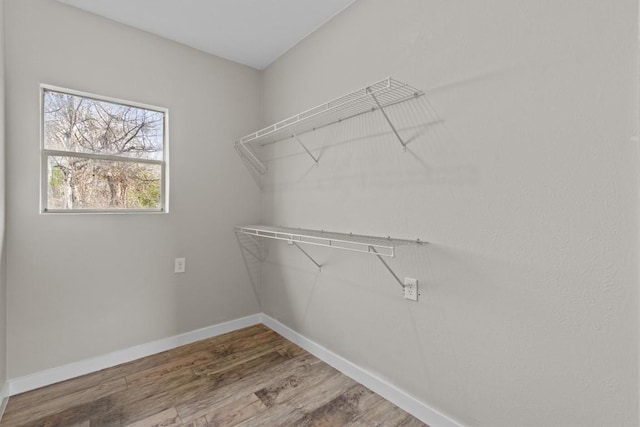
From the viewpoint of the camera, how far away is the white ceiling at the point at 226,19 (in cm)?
185

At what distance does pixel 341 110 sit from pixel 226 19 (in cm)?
98

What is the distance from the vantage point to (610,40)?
0.96m

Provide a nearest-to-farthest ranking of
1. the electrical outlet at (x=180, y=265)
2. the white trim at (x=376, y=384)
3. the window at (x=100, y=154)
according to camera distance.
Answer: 1. the white trim at (x=376, y=384)
2. the window at (x=100, y=154)
3. the electrical outlet at (x=180, y=265)

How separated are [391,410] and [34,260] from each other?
2132mm

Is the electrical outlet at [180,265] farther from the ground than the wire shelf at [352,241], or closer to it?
closer to it

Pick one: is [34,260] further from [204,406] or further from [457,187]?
[457,187]

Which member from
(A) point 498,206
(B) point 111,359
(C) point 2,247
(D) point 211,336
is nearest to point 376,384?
(A) point 498,206

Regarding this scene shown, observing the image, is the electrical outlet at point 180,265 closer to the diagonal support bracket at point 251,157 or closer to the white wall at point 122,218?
the white wall at point 122,218

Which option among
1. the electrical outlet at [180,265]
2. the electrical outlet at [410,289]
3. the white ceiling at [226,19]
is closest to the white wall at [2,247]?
the white ceiling at [226,19]

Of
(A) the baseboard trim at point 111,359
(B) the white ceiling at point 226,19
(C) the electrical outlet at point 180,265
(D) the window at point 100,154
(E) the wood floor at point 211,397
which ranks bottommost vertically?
(E) the wood floor at point 211,397

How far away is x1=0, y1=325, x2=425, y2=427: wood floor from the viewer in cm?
150

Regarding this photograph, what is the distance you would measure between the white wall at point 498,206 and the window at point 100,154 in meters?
1.32

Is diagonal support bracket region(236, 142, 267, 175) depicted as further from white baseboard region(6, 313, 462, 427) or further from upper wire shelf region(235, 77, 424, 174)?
white baseboard region(6, 313, 462, 427)

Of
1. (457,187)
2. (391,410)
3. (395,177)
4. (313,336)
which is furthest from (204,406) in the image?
(457,187)
